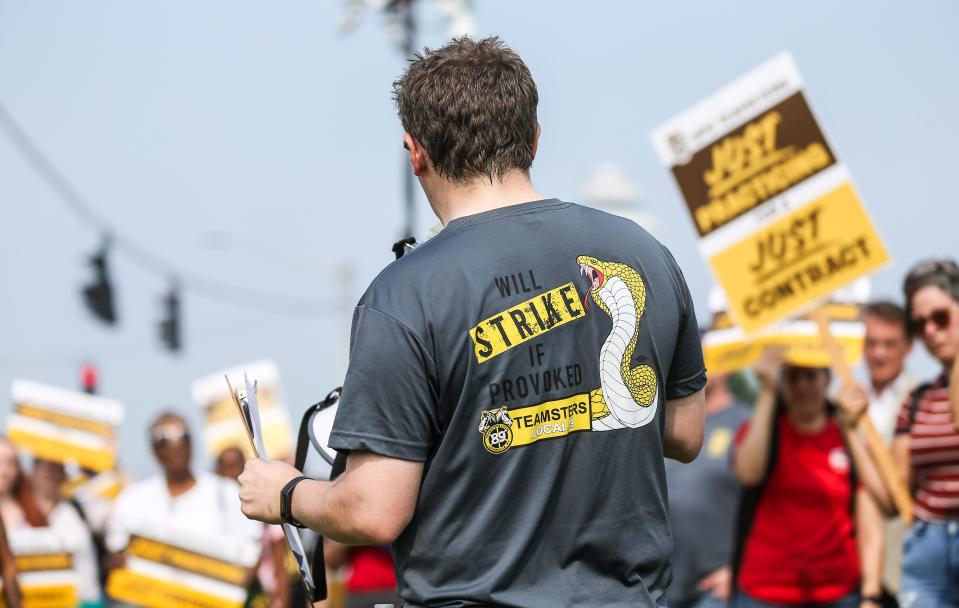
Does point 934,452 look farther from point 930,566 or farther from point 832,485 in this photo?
point 832,485

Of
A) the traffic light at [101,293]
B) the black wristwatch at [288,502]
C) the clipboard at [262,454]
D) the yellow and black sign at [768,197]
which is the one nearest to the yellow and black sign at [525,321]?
the black wristwatch at [288,502]

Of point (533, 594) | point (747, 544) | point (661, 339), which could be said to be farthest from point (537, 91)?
point (747, 544)

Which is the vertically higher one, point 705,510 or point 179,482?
point 179,482

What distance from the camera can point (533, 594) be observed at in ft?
8.97

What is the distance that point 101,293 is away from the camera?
76.6 ft

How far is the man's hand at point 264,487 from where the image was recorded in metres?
2.93

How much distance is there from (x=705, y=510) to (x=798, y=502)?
1.08 metres

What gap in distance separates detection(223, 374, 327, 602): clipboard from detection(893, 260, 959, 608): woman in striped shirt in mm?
3417

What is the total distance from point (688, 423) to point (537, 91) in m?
0.80

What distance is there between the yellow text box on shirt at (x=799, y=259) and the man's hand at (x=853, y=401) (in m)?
0.46

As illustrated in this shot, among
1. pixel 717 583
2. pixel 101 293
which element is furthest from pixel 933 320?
pixel 101 293

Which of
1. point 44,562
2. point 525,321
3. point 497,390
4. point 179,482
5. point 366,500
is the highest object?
point 179,482

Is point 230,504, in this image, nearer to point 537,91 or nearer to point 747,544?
point 747,544

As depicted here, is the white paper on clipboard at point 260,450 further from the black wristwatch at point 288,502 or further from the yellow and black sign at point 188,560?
the yellow and black sign at point 188,560
